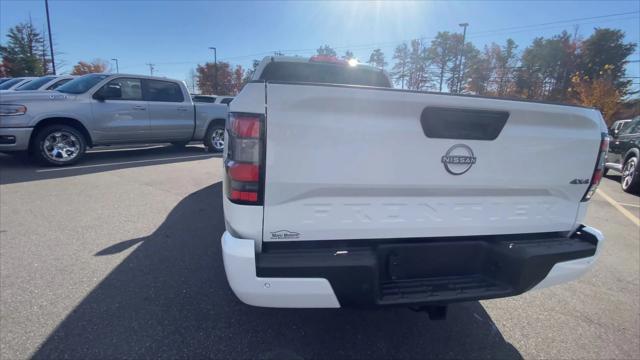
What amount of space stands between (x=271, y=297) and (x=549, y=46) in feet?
179

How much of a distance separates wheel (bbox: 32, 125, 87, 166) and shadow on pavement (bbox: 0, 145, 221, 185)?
7.9 inches

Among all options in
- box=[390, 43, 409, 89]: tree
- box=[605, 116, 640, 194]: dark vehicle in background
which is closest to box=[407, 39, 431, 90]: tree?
box=[390, 43, 409, 89]: tree

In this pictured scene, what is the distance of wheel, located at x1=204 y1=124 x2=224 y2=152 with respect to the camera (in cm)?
→ 970

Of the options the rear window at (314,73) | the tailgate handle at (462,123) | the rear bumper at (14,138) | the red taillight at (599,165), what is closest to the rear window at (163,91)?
the rear bumper at (14,138)

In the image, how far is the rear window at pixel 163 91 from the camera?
8.21 m

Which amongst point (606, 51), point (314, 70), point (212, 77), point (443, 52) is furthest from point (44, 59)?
point (606, 51)

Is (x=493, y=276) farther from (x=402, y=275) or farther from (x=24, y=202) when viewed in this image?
(x=24, y=202)

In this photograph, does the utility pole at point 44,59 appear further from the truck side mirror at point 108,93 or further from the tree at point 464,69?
the tree at point 464,69

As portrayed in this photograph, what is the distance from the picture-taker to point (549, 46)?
4291 cm

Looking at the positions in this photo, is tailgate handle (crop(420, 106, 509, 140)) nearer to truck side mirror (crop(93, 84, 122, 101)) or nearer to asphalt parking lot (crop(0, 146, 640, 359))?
asphalt parking lot (crop(0, 146, 640, 359))

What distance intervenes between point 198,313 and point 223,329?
286 mm

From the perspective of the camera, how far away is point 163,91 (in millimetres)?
8523

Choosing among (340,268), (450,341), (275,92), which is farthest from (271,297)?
(450,341)

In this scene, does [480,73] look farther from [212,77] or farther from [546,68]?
[212,77]
